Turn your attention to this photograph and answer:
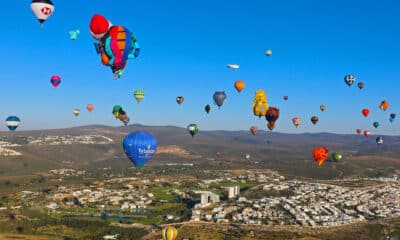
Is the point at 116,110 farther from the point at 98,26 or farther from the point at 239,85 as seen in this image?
the point at 98,26

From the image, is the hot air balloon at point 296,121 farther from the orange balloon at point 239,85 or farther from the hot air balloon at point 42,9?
the hot air balloon at point 42,9

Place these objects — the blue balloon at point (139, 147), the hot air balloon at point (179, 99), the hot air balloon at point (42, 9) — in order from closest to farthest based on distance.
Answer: the hot air balloon at point (42, 9) < the blue balloon at point (139, 147) < the hot air balloon at point (179, 99)

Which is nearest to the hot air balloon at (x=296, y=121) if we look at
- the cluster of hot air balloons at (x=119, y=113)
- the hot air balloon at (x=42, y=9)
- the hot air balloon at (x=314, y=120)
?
the hot air balloon at (x=314, y=120)

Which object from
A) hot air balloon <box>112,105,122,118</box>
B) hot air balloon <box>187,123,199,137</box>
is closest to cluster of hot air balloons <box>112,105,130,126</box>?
hot air balloon <box>112,105,122,118</box>

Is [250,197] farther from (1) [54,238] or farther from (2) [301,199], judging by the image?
(1) [54,238]

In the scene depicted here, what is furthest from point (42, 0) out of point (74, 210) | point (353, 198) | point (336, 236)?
point (353, 198)

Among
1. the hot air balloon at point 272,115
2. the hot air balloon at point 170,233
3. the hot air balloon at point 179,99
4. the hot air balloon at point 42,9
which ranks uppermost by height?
the hot air balloon at point 42,9
